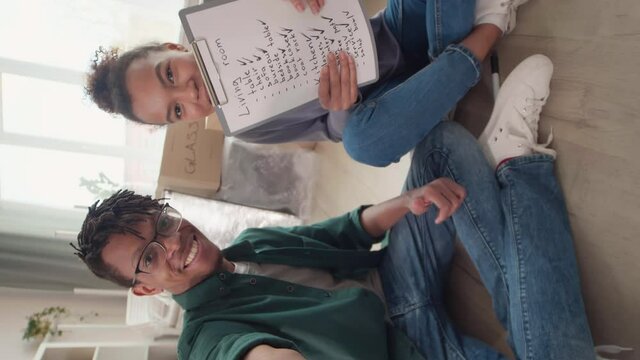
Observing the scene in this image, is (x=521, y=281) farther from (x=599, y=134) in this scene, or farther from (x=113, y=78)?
(x=113, y=78)

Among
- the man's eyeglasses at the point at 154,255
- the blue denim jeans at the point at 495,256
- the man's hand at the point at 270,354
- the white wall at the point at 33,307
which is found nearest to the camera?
the man's hand at the point at 270,354

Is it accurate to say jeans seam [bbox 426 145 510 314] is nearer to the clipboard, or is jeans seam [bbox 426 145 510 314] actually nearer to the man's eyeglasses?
the clipboard

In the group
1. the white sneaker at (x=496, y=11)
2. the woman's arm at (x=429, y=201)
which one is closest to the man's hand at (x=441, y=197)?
the woman's arm at (x=429, y=201)

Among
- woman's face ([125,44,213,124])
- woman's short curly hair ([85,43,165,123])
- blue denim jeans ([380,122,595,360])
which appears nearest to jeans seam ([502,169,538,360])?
blue denim jeans ([380,122,595,360])

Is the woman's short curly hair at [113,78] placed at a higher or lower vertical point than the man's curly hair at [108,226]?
higher

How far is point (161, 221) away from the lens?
3.02 ft

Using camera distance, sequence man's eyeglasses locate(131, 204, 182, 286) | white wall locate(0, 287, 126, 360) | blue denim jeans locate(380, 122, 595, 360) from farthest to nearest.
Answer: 1. white wall locate(0, 287, 126, 360)
2. man's eyeglasses locate(131, 204, 182, 286)
3. blue denim jeans locate(380, 122, 595, 360)

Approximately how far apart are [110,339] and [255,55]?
4.24 feet

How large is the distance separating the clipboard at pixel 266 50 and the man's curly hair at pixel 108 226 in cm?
25

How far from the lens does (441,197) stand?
2.82ft

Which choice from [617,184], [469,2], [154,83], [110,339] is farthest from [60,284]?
[617,184]

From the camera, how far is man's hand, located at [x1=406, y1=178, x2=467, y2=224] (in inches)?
33.6

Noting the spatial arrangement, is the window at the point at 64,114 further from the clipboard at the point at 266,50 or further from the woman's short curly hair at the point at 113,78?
the clipboard at the point at 266,50

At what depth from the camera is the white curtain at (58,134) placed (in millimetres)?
1733
